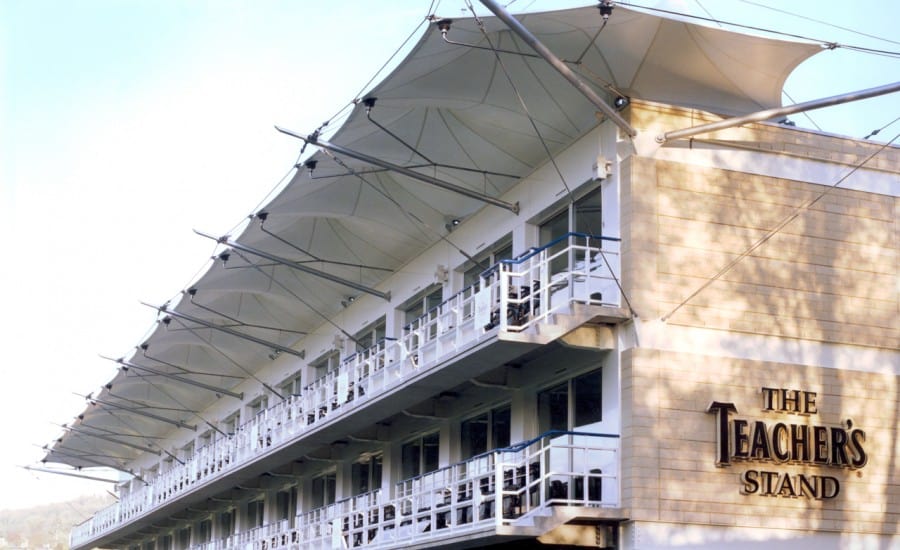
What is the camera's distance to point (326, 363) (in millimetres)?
40781

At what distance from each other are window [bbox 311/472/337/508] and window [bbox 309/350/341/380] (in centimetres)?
303

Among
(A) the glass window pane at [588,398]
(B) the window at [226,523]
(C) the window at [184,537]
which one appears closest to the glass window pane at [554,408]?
(A) the glass window pane at [588,398]

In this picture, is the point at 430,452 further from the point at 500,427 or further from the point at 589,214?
the point at 589,214

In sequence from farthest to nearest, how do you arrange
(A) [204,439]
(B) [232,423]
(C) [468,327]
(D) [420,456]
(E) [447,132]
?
(A) [204,439]
(B) [232,423]
(D) [420,456]
(E) [447,132]
(C) [468,327]

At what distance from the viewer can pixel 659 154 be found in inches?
914

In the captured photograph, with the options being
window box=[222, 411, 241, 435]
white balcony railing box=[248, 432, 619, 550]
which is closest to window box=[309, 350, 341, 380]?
window box=[222, 411, 241, 435]

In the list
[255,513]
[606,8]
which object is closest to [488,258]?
[606,8]

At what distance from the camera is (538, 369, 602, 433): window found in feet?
78.7

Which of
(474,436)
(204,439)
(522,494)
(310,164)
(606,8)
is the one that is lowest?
(522,494)

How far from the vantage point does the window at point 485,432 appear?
2783 cm

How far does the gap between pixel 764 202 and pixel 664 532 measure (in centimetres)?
614

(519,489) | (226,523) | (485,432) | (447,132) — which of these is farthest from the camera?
(226,523)

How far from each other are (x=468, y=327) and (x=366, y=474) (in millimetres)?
10814

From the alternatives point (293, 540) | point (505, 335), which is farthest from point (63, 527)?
point (505, 335)
